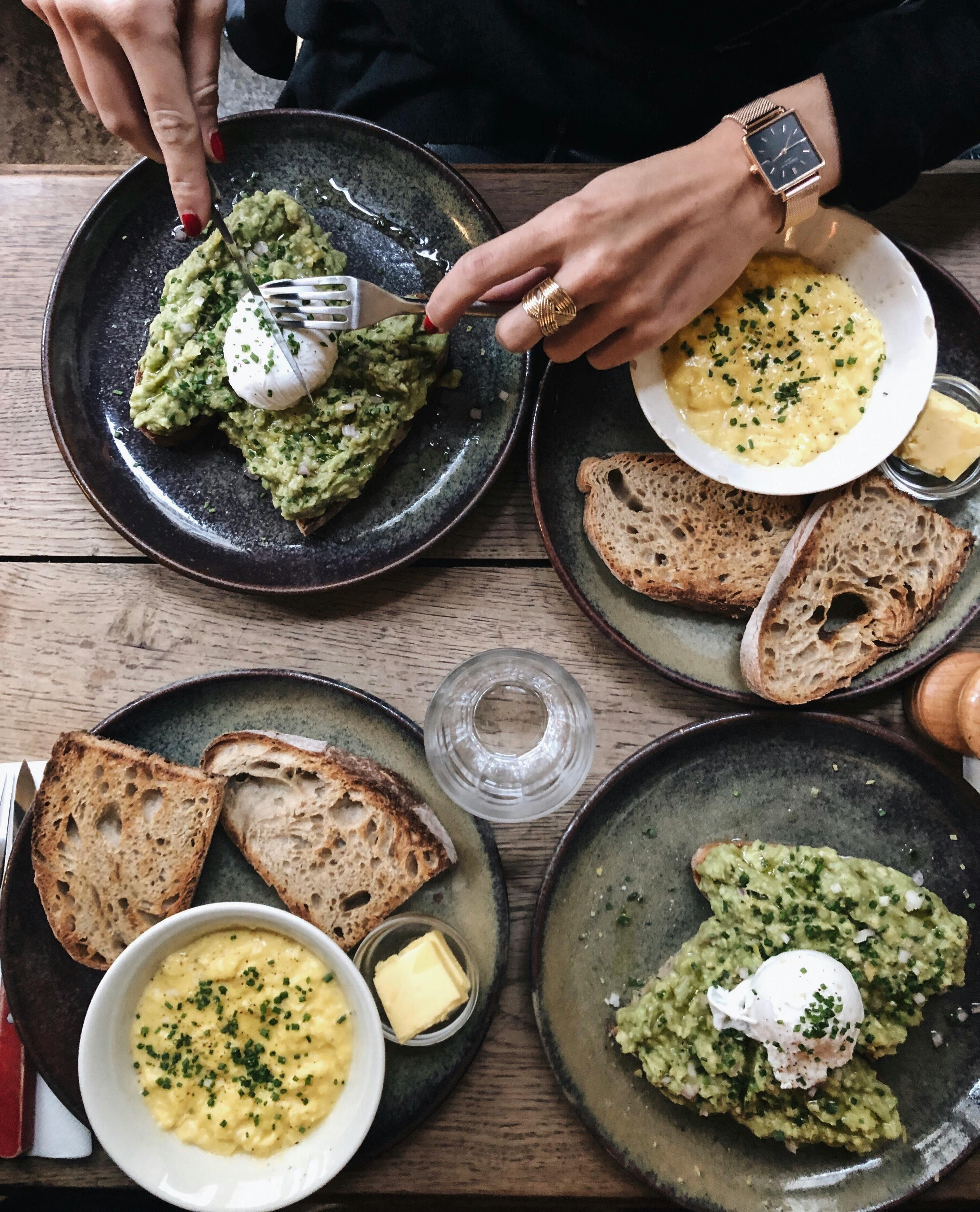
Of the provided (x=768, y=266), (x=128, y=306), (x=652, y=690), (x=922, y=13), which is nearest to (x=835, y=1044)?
(x=652, y=690)

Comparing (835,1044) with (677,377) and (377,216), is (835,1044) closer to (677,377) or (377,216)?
(677,377)

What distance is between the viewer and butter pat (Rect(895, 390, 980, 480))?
1.69 m

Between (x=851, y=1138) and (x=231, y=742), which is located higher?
(x=231, y=742)

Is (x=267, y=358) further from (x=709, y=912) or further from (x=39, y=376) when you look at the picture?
(x=709, y=912)

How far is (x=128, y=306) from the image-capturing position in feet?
6.17

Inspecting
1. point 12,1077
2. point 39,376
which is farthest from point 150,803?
point 39,376

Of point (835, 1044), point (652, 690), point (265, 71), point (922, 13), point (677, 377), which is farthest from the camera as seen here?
point (265, 71)

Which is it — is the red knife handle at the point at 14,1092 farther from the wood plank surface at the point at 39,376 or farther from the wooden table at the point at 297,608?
the wood plank surface at the point at 39,376

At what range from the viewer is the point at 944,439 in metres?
1.71

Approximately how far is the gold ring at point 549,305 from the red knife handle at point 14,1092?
5.12ft

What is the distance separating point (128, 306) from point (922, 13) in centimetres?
156

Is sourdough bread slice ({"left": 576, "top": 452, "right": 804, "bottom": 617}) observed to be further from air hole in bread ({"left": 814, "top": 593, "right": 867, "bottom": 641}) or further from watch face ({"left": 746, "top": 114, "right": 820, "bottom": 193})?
watch face ({"left": 746, "top": 114, "right": 820, "bottom": 193})

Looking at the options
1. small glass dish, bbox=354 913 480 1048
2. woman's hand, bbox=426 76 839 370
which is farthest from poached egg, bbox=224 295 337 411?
small glass dish, bbox=354 913 480 1048

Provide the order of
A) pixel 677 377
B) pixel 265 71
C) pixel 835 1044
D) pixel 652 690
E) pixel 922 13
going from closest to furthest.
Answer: pixel 922 13 < pixel 835 1044 < pixel 677 377 < pixel 652 690 < pixel 265 71
